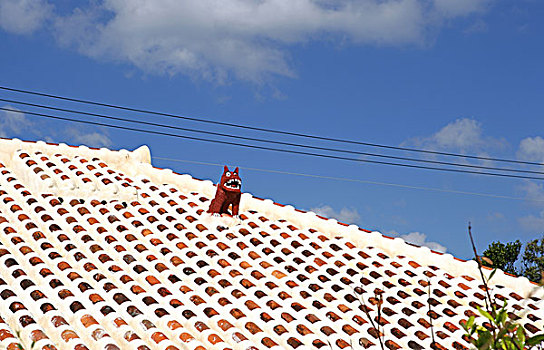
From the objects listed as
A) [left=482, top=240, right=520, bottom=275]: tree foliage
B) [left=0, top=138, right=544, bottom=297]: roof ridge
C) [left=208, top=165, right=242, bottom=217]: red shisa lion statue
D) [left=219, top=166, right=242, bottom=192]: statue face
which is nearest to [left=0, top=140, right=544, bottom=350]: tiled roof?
[left=0, top=138, right=544, bottom=297]: roof ridge

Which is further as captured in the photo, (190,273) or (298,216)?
(298,216)

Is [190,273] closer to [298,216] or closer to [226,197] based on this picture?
[226,197]

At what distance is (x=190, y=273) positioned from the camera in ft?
26.1

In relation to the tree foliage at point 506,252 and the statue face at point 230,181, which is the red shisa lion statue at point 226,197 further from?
the tree foliage at point 506,252

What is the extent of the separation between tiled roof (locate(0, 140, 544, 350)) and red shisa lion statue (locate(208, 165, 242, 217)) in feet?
0.72

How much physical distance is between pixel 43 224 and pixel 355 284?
4.49 metres

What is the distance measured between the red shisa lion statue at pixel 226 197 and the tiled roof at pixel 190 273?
0.72ft

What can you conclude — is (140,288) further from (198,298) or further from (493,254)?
(493,254)

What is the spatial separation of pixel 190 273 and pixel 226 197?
203cm

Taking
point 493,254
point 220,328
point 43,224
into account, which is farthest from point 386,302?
point 493,254

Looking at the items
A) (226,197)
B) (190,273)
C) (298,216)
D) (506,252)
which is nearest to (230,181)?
(226,197)

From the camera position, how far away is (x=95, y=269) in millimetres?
7551

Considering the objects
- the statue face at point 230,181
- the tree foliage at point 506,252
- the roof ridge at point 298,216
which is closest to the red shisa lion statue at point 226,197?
the statue face at point 230,181

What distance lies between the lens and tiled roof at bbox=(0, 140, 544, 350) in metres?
6.58
